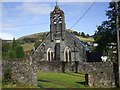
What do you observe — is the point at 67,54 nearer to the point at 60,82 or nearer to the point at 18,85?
the point at 60,82

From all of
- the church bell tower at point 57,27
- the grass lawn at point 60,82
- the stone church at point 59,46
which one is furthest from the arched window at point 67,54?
the grass lawn at point 60,82

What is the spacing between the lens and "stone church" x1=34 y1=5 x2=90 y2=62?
53331 millimetres

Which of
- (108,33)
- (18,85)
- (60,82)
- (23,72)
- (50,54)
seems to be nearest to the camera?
(18,85)

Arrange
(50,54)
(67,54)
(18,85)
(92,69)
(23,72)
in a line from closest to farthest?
(18,85) → (23,72) → (92,69) → (67,54) → (50,54)

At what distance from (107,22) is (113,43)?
338cm

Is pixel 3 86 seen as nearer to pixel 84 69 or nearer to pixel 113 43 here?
pixel 84 69

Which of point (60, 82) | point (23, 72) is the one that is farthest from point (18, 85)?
point (60, 82)

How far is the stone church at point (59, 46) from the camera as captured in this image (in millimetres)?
53331

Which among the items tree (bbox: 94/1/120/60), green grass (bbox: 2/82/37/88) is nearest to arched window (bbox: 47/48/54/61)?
tree (bbox: 94/1/120/60)

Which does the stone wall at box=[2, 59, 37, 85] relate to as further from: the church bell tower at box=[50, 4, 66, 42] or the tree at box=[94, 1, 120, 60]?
the church bell tower at box=[50, 4, 66, 42]

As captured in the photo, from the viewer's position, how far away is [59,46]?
2137 inches

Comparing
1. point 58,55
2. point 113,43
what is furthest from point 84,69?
point 58,55

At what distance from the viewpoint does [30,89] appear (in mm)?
18984

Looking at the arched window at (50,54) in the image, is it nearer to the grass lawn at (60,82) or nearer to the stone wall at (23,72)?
the grass lawn at (60,82)
